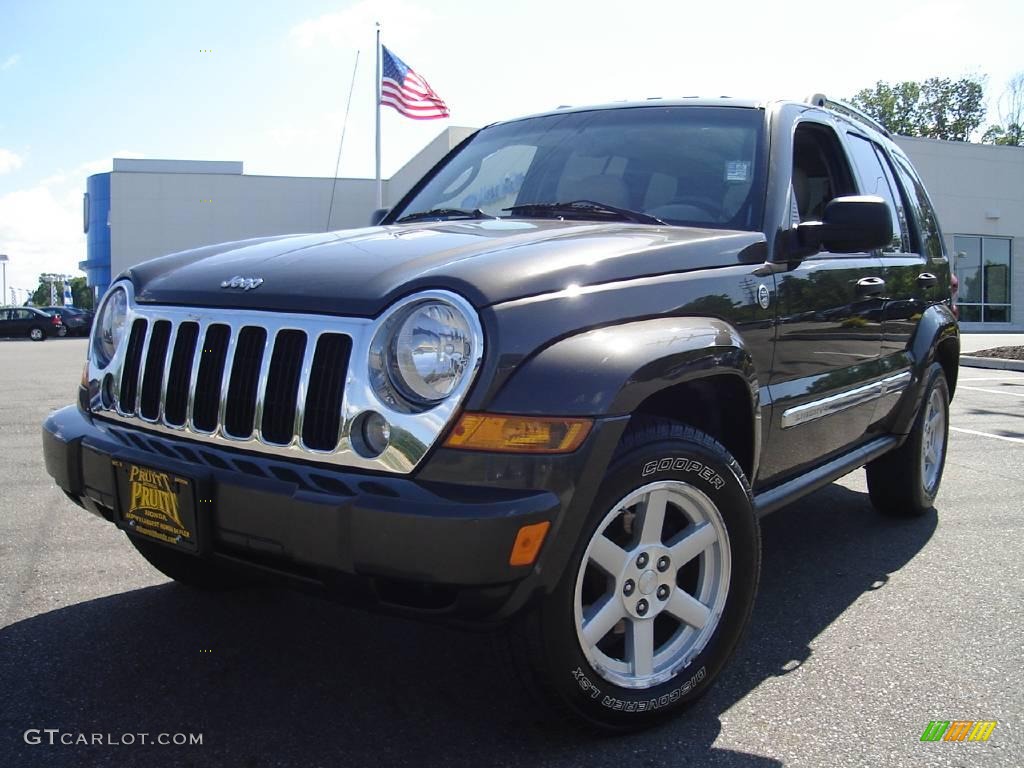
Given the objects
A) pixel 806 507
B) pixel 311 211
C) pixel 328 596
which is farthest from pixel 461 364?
pixel 311 211

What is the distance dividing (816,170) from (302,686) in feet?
9.35

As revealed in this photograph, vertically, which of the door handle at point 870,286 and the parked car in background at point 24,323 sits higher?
the door handle at point 870,286

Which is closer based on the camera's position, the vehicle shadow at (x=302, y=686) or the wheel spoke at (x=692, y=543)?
the vehicle shadow at (x=302, y=686)

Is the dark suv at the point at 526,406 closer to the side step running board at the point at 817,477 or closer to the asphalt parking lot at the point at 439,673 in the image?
the side step running board at the point at 817,477

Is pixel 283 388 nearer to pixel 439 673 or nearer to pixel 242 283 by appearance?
pixel 242 283

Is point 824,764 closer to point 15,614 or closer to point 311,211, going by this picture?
point 15,614

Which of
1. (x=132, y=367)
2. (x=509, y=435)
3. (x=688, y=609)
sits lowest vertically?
(x=688, y=609)

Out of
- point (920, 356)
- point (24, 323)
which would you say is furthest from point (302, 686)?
point (24, 323)

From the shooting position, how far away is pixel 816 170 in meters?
3.85

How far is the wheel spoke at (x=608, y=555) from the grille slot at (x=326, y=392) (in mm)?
Result: 690

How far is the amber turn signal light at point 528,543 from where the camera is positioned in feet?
6.49

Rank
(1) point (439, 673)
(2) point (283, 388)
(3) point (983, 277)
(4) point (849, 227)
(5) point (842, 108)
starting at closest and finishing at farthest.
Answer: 1. (2) point (283, 388)
2. (1) point (439, 673)
3. (4) point (849, 227)
4. (5) point (842, 108)
5. (3) point (983, 277)

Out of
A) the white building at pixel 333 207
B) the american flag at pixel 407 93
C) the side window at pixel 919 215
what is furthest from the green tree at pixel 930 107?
the side window at pixel 919 215

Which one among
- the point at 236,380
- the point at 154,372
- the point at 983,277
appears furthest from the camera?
the point at 983,277
